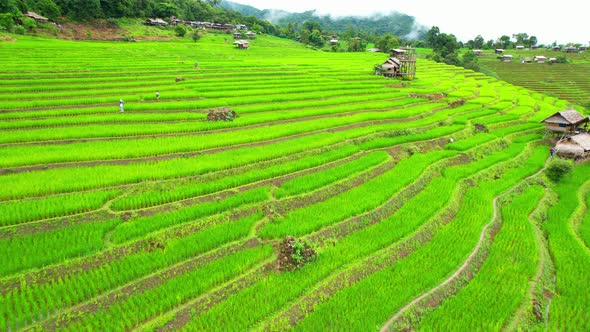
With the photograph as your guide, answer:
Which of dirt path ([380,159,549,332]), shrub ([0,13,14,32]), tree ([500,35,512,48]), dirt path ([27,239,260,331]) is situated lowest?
dirt path ([380,159,549,332])

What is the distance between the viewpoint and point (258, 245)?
9.59 meters

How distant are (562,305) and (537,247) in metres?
2.71

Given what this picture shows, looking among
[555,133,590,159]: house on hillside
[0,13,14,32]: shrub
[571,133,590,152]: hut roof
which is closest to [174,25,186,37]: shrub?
[0,13,14,32]: shrub

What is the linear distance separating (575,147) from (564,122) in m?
3.19

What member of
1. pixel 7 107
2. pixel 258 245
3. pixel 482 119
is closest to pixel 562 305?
pixel 258 245

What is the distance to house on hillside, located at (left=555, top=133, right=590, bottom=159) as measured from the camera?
19.5 metres

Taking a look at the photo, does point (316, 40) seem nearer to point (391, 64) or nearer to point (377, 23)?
point (391, 64)

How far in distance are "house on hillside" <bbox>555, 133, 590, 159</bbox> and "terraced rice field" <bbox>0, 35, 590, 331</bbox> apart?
0.87 metres

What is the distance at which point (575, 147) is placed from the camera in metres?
19.7

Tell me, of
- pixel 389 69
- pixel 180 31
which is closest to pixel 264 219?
pixel 389 69

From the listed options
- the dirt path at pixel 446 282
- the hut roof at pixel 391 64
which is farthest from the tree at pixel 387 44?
the dirt path at pixel 446 282

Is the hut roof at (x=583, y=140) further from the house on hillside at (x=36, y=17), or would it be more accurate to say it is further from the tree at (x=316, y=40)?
the tree at (x=316, y=40)

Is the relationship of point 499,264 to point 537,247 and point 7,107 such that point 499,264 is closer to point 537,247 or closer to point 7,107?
point 537,247

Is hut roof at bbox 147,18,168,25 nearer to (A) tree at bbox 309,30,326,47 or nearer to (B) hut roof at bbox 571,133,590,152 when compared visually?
(A) tree at bbox 309,30,326,47
